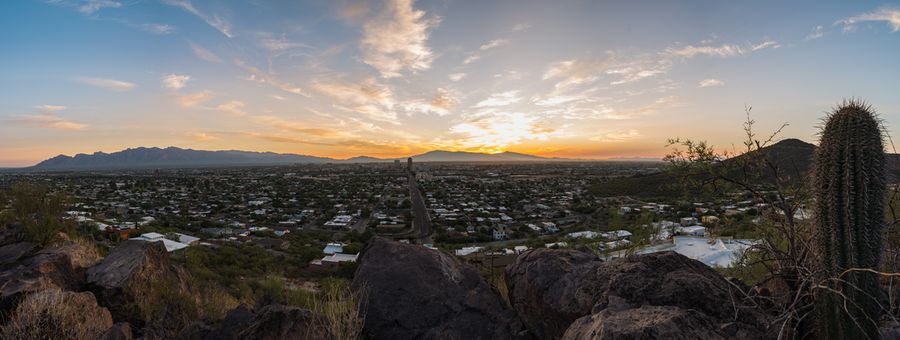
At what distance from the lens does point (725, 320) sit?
13.0 ft

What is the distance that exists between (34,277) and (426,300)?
6.24m

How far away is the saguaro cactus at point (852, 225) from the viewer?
3.71 meters

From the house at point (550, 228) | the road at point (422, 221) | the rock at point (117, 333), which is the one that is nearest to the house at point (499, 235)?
the house at point (550, 228)

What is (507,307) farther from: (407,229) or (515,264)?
(407,229)

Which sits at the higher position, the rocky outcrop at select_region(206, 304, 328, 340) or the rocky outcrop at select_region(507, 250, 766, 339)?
the rocky outcrop at select_region(507, 250, 766, 339)

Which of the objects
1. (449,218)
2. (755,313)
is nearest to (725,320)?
(755,313)

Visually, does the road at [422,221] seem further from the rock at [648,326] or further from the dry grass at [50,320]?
the rock at [648,326]

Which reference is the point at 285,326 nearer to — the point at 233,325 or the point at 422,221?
the point at 233,325

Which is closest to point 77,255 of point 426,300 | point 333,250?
point 426,300

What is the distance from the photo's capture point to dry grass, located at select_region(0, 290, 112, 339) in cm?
478

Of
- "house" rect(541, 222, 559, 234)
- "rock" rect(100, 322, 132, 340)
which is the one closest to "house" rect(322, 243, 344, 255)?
"house" rect(541, 222, 559, 234)

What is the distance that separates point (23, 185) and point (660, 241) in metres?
25.3

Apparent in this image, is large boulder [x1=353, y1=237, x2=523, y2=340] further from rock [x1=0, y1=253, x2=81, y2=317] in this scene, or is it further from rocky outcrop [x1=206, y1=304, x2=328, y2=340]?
rock [x1=0, y1=253, x2=81, y2=317]

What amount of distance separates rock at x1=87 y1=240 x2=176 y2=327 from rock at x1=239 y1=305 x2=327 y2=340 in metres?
3.29
